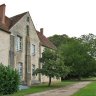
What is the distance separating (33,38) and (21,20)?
474cm

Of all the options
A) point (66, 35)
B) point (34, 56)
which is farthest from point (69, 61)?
point (66, 35)

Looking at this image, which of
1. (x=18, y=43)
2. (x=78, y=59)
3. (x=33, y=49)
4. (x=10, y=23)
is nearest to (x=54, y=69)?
(x=18, y=43)

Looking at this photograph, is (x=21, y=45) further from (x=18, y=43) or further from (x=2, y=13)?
(x=2, y=13)

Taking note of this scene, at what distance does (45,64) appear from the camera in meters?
39.8

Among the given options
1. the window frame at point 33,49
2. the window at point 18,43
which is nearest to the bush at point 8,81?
the window at point 18,43

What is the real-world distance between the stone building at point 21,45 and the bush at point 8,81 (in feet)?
21.8

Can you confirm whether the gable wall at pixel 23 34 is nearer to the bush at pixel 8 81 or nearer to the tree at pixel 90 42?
the bush at pixel 8 81

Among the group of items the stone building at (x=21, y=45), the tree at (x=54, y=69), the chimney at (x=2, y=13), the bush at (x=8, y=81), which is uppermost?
the chimney at (x=2, y=13)

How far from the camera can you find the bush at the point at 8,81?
1075 inches

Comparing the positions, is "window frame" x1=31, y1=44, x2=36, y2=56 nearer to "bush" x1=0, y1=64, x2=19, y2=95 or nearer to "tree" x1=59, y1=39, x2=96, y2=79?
"bush" x1=0, y1=64, x2=19, y2=95

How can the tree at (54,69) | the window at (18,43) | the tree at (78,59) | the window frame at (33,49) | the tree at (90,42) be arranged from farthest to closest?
the tree at (90,42) → the tree at (78,59) → the window frame at (33,49) → the window at (18,43) → the tree at (54,69)

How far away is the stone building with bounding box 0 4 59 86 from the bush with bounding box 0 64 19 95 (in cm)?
664

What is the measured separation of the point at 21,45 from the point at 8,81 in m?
13.7

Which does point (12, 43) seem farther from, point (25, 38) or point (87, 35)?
point (87, 35)
